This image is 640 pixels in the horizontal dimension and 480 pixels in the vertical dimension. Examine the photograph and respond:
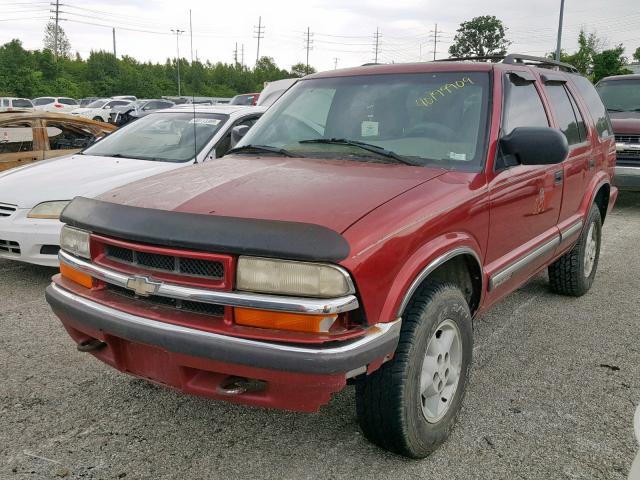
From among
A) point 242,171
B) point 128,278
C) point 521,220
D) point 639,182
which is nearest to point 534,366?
point 521,220

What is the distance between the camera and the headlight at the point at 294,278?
82.6 inches

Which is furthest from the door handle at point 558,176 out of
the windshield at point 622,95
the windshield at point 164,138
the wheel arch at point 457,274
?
the windshield at point 622,95

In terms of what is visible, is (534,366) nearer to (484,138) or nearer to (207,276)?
(484,138)

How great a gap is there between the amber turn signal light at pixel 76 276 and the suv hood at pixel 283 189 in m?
0.36

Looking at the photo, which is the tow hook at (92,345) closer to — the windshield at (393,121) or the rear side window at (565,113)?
the windshield at (393,121)

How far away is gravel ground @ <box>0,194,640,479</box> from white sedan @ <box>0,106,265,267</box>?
3.56 ft

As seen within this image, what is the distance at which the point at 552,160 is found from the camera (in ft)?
10.0

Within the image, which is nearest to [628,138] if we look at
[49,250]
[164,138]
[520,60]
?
[520,60]

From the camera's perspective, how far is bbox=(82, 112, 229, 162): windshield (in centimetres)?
581

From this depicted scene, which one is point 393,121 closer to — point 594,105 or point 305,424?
point 305,424

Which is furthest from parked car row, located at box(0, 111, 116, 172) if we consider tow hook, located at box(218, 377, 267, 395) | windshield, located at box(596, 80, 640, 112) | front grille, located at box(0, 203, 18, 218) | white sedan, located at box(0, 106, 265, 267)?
windshield, located at box(596, 80, 640, 112)

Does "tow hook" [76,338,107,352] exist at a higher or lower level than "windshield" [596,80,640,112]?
lower

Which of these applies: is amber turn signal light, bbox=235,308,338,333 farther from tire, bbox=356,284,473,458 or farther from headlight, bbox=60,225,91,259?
headlight, bbox=60,225,91,259

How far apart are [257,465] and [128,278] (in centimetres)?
99
